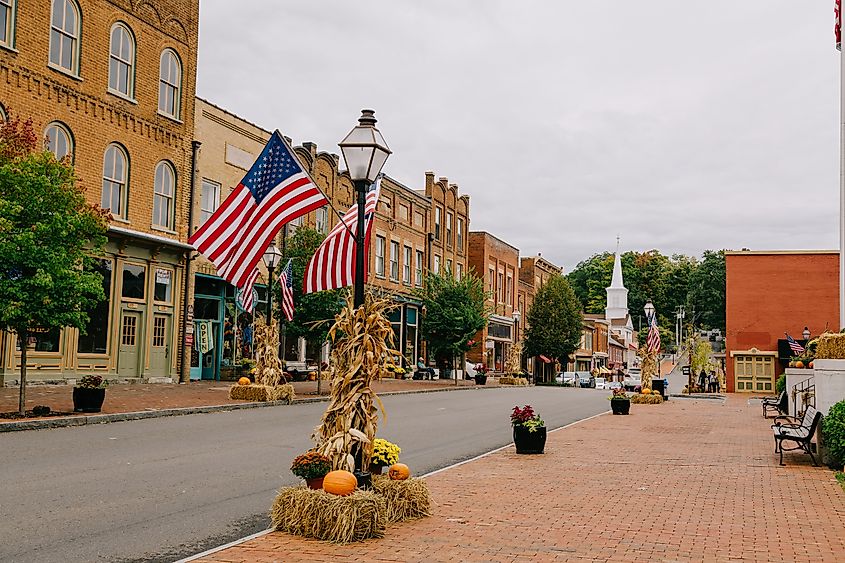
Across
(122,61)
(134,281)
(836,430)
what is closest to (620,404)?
(836,430)

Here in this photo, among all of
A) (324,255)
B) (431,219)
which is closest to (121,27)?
(324,255)

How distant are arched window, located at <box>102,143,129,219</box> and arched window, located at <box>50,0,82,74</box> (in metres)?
2.93

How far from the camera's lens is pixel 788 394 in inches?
985

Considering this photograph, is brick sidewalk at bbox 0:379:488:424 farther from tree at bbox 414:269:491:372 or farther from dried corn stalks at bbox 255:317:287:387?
A: tree at bbox 414:269:491:372

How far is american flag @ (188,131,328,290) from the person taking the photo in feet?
40.9

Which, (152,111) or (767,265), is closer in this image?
(152,111)

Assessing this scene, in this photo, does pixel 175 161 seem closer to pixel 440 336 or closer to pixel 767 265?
pixel 440 336

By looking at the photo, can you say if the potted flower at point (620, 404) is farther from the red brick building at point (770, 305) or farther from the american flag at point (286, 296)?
the red brick building at point (770, 305)

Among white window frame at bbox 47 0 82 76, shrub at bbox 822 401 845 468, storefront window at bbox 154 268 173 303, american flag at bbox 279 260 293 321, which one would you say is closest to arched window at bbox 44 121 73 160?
white window frame at bbox 47 0 82 76

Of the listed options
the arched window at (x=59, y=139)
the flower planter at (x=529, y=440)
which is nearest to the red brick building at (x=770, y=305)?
the flower planter at (x=529, y=440)

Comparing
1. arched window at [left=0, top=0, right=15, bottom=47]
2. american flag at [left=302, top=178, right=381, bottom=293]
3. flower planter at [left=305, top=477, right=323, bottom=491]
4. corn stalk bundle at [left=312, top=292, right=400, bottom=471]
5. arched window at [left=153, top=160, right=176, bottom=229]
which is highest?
arched window at [left=0, top=0, right=15, bottom=47]

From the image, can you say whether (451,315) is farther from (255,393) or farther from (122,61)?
(122,61)

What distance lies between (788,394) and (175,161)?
21970 millimetres

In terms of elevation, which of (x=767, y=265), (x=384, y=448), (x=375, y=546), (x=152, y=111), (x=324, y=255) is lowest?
(x=375, y=546)
